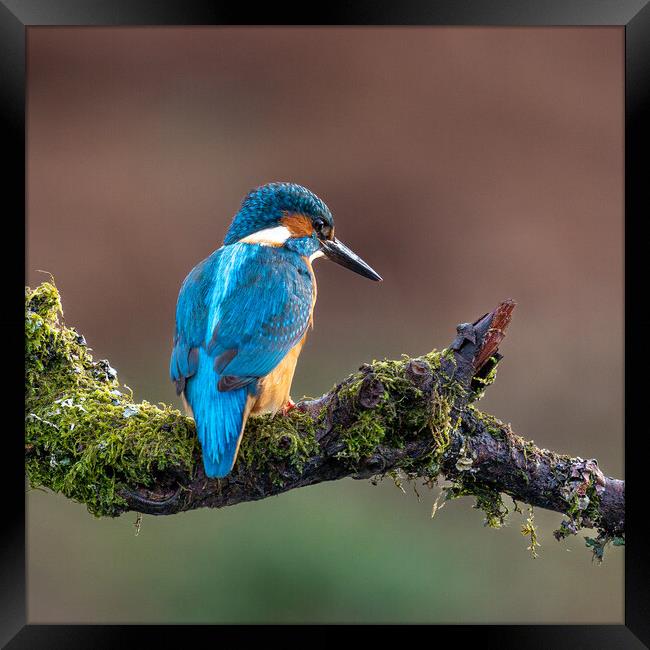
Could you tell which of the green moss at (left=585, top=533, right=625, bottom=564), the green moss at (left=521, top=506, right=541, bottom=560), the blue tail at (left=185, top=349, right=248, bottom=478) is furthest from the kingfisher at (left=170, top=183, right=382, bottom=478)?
the green moss at (left=585, top=533, right=625, bottom=564)

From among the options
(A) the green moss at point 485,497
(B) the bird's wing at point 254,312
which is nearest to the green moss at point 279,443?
(B) the bird's wing at point 254,312

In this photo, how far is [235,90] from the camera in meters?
3.68

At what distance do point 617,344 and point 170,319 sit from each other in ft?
5.99

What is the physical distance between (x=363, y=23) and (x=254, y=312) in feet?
2.41

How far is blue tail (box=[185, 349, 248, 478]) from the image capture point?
1.86m

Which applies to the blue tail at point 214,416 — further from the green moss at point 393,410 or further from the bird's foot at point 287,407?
the green moss at point 393,410

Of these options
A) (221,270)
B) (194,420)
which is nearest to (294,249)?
(221,270)

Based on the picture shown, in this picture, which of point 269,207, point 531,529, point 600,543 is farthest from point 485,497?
point 269,207

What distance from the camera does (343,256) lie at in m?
2.52

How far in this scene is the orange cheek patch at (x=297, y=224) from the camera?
7.89ft

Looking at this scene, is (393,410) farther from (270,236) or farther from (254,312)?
(270,236)

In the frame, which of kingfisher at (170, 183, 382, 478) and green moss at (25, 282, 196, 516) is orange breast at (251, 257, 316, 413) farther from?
green moss at (25, 282, 196, 516)

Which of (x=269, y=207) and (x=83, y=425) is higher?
(x=269, y=207)
